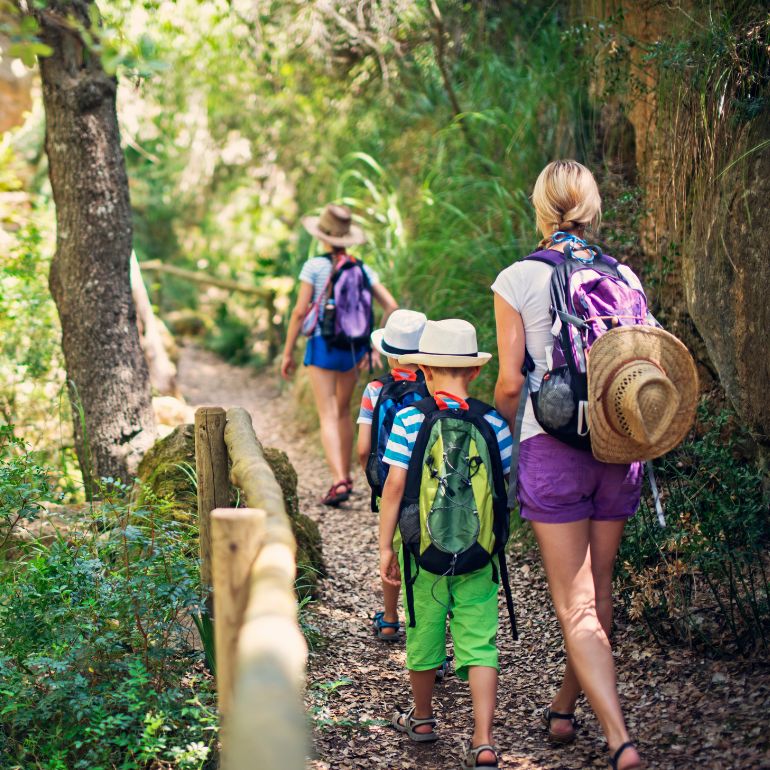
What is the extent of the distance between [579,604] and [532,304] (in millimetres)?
1014

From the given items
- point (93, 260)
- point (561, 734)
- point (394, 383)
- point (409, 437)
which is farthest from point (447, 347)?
point (93, 260)

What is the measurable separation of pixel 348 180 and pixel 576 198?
24.0 feet

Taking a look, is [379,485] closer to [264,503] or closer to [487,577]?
[487,577]

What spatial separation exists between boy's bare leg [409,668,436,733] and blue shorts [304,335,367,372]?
11.1 ft

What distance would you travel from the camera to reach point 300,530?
16.6 feet

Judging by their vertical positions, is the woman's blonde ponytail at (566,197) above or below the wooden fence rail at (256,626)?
above

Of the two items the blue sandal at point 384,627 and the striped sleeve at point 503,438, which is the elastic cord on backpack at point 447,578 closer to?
the striped sleeve at point 503,438

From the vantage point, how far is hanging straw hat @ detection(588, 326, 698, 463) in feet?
9.16

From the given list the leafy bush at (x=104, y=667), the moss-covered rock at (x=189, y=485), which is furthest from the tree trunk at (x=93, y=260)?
the leafy bush at (x=104, y=667)

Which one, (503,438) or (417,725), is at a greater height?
(503,438)

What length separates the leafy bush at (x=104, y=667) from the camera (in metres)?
3.12

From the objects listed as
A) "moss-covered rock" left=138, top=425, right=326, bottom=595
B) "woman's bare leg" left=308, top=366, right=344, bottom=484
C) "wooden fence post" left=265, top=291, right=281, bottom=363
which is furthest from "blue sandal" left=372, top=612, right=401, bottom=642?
"wooden fence post" left=265, top=291, right=281, bottom=363

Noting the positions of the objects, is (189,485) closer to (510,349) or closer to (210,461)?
(210,461)

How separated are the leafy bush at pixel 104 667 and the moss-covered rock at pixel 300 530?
1.14 metres
